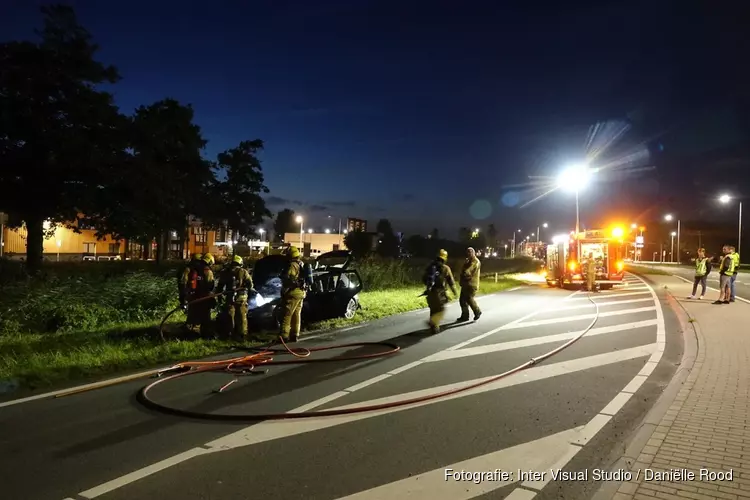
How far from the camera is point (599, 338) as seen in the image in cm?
1078

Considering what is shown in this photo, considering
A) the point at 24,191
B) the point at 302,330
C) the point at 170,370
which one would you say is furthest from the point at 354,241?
the point at 170,370

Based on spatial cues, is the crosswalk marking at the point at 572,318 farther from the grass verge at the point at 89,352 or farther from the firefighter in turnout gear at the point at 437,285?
the grass verge at the point at 89,352

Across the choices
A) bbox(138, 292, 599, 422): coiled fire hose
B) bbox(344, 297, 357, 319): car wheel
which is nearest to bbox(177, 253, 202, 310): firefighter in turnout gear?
bbox(138, 292, 599, 422): coiled fire hose

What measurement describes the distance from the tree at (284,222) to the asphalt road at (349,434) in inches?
4798

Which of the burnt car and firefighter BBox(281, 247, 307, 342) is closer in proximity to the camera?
firefighter BBox(281, 247, 307, 342)

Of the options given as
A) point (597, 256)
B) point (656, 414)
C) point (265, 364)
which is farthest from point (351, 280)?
point (597, 256)

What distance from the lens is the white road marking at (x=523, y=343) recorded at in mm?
9062

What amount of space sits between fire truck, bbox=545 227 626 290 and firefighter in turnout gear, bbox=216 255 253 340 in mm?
17701

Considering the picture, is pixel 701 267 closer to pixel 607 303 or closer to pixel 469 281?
pixel 607 303

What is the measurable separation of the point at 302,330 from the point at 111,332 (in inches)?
156

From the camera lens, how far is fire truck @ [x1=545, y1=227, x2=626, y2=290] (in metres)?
23.6

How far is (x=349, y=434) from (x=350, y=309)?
8852mm

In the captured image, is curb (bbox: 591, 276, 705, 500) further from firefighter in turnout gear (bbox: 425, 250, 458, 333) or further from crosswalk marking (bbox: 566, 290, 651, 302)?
crosswalk marking (bbox: 566, 290, 651, 302)

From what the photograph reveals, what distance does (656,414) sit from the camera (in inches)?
227
